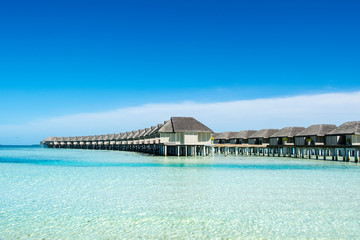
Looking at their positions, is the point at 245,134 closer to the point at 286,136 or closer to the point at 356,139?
the point at 286,136

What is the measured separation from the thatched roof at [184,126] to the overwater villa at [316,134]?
12057mm

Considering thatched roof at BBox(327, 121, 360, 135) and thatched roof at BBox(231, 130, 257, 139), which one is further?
thatched roof at BBox(231, 130, 257, 139)

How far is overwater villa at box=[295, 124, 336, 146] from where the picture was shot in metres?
39.9

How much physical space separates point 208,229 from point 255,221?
1479mm

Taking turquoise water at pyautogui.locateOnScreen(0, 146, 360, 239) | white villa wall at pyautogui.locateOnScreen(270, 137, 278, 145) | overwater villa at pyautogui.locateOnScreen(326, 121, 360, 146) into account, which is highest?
overwater villa at pyautogui.locateOnScreen(326, 121, 360, 146)

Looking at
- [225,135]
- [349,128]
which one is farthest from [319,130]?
[225,135]

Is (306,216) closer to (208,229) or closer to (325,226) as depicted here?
(325,226)

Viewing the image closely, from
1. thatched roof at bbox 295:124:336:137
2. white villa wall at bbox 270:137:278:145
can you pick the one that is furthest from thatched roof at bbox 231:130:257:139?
thatched roof at bbox 295:124:336:137

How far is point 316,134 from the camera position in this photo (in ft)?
130

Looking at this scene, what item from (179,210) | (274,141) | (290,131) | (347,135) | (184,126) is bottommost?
(179,210)

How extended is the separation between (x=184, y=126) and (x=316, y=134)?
15076mm

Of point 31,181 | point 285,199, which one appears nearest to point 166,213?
point 285,199

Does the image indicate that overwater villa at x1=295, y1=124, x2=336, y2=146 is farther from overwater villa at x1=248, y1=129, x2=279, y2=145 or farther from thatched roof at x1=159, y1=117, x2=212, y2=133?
thatched roof at x1=159, y1=117, x2=212, y2=133

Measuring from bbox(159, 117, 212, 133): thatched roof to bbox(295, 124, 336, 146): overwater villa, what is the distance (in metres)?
12.1
